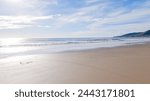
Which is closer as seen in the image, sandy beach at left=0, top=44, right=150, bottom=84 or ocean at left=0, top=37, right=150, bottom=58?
sandy beach at left=0, top=44, right=150, bottom=84

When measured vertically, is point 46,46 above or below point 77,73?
above

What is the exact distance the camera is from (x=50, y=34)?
15367 mm

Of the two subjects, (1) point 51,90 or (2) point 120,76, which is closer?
(1) point 51,90

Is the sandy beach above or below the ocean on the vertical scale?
below

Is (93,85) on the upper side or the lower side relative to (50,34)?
lower

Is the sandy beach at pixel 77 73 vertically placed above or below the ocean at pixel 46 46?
below

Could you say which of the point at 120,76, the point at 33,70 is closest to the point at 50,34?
the point at 33,70

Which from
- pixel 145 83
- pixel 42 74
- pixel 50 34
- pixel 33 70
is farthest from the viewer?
pixel 50 34

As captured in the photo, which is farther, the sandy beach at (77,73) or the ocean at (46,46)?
the ocean at (46,46)

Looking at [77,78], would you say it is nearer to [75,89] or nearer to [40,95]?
[75,89]

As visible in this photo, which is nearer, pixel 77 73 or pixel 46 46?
pixel 77 73

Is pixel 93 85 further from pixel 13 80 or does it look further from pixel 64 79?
pixel 13 80

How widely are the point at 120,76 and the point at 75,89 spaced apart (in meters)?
1.14

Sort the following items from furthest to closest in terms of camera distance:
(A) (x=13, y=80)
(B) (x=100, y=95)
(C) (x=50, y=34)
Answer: (C) (x=50, y=34) < (A) (x=13, y=80) < (B) (x=100, y=95)
